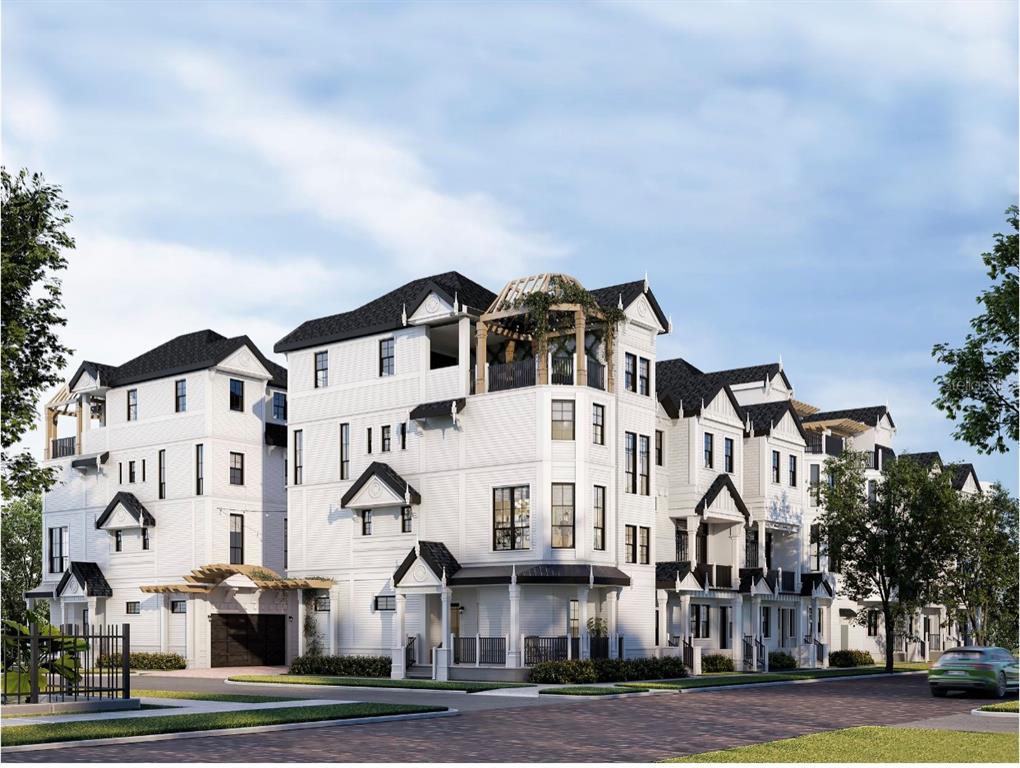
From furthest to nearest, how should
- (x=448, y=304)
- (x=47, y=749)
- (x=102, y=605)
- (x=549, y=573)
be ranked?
(x=102, y=605) → (x=448, y=304) → (x=549, y=573) → (x=47, y=749)

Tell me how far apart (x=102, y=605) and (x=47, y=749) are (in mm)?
39587

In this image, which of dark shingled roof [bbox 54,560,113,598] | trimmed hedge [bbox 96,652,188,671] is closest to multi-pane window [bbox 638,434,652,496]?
trimmed hedge [bbox 96,652,188,671]

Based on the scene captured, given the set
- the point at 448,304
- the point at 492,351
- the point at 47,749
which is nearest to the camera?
the point at 47,749

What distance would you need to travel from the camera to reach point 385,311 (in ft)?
163

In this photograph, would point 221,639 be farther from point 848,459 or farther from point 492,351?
point 848,459

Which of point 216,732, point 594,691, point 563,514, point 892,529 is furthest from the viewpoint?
point 892,529

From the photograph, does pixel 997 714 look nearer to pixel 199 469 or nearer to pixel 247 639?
pixel 247 639

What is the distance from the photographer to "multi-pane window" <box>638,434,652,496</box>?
4719 cm

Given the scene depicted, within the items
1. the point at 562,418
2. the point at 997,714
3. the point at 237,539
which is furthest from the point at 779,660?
the point at 997,714

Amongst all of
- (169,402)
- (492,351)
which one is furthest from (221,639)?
(492,351)

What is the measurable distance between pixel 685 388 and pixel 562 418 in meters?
11.0

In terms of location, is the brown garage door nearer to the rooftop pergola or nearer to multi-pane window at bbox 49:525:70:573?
multi-pane window at bbox 49:525:70:573

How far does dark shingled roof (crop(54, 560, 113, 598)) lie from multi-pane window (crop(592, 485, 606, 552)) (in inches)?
951

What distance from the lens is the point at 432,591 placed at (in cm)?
4453
